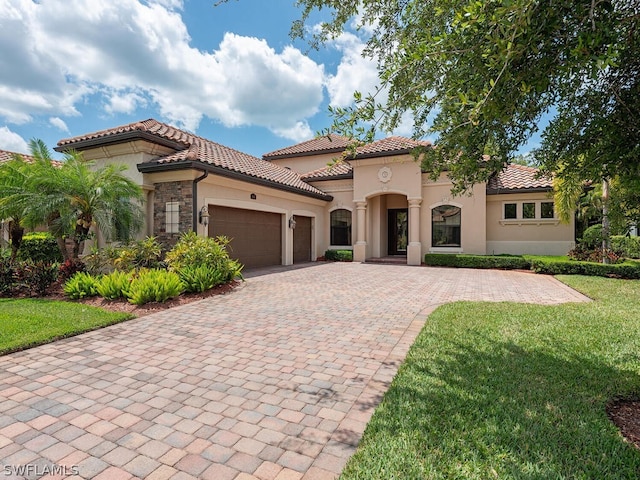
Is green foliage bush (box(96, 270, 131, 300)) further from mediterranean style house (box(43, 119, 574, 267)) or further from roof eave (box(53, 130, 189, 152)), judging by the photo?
roof eave (box(53, 130, 189, 152))

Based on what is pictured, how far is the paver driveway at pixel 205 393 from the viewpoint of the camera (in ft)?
8.56

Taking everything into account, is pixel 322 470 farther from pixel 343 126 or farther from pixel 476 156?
pixel 476 156

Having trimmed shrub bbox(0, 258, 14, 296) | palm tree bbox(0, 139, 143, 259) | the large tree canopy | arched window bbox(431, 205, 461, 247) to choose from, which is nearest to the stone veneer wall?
palm tree bbox(0, 139, 143, 259)

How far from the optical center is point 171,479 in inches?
94.0

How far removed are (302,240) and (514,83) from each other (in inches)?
639

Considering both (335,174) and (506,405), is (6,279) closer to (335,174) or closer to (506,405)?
(506,405)

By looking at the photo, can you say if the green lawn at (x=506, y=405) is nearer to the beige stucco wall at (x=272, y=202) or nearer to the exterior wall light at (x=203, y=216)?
the exterior wall light at (x=203, y=216)

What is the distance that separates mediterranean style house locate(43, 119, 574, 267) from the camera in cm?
1206

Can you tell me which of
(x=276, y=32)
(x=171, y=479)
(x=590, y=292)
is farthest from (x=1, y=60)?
(x=590, y=292)

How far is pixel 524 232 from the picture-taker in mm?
17453

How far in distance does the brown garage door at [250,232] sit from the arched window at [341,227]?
15.7 feet

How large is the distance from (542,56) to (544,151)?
5.58 feet

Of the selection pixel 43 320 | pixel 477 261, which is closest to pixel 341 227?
pixel 477 261

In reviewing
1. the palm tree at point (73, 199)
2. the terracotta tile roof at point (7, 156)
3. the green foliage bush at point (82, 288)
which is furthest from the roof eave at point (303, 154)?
the green foliage bush at point (82, 288)
